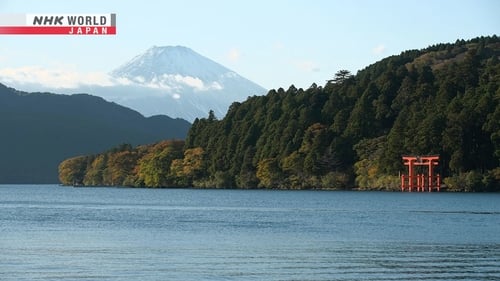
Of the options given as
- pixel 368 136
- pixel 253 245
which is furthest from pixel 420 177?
pixel 253 245

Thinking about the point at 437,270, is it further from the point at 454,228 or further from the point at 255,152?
the point at 255,152

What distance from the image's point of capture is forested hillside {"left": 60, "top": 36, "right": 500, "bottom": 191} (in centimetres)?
14950

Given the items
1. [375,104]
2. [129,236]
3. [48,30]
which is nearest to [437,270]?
[129,236]

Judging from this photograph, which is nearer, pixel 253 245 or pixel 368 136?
pixel 253 245

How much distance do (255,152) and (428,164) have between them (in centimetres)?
4413

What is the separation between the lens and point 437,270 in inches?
1779

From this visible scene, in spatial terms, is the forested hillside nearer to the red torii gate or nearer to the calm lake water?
the red torii gate

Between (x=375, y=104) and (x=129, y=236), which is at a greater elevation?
(x=375, y=104)

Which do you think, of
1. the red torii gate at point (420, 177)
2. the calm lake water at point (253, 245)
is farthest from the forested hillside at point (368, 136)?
the calm lake water at point (253, 245)

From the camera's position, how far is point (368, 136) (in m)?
171

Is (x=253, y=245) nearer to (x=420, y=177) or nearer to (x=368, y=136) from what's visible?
(x=420, y=177)

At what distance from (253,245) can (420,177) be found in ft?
332

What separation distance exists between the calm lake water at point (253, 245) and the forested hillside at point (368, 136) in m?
56.7

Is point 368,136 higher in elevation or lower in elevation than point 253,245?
higher
